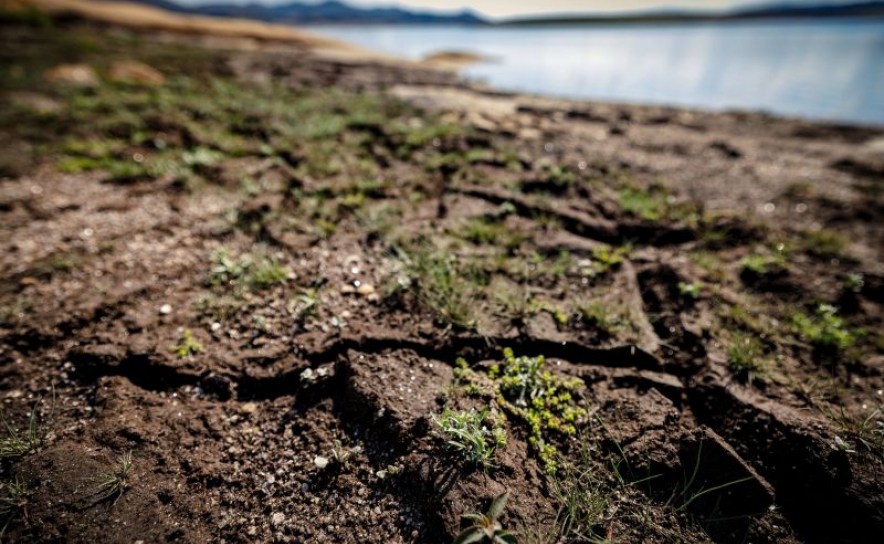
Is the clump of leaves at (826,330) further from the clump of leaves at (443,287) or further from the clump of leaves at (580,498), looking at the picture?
the clump of leaves at (443,287)

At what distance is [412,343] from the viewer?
8.89ft

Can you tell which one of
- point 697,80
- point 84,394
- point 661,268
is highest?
point 697,80

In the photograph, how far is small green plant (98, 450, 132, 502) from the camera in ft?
6.45

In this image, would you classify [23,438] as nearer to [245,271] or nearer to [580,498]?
[245,271]

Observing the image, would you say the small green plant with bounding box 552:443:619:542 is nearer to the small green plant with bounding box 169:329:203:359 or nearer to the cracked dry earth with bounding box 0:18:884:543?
the cracked dry earth with bounding box 0:18:884:543

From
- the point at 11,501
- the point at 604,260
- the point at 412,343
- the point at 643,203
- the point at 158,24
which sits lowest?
the point at 11,501

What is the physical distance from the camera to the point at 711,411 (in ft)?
7.91

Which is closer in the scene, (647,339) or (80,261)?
(647,339)

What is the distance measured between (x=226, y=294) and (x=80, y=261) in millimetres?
1471

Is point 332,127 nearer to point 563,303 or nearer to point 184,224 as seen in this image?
point 184,224

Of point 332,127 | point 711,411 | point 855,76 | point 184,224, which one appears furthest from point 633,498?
point 855,76

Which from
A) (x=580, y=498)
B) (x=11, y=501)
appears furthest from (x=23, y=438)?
(x=580, y=498)

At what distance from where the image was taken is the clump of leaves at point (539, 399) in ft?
7.36

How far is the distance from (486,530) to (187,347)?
225 cm
